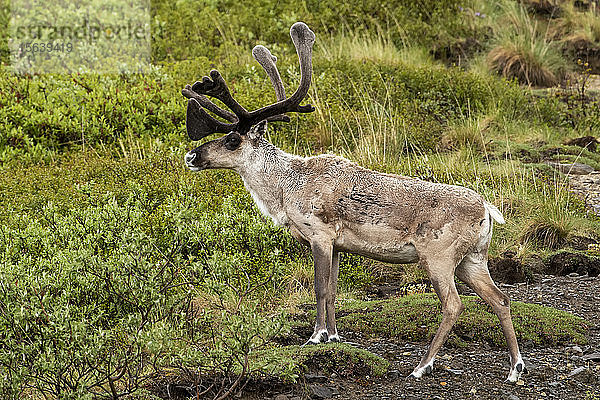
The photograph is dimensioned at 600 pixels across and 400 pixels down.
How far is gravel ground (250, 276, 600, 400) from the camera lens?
5480 mm

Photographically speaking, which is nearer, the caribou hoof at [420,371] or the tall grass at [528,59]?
the caribou hoof at [420,371]

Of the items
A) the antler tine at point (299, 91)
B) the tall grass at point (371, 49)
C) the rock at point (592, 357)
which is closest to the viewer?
the rock at point (592, 357)

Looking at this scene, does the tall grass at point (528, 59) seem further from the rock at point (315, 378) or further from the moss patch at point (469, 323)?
the rock at point (315, 378)

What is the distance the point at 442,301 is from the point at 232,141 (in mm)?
2051

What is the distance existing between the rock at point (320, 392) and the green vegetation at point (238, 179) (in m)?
0.21

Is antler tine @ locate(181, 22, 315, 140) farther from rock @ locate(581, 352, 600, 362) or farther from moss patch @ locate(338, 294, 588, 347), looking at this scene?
rock @ locate(581, 352, 600, 362)

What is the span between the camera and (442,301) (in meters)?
5.72

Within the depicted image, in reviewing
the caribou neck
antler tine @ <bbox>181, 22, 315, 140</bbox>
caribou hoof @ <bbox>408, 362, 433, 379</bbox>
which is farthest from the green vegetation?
antler tine @ <bbox>181, 22, 315, 140</bbox>

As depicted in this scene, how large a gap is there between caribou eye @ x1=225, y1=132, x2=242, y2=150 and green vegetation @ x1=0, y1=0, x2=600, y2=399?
2.69ft

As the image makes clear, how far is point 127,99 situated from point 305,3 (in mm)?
6680

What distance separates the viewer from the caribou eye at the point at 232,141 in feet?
20.7

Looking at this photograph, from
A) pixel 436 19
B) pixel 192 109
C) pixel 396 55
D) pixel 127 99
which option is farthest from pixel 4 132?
pixel 436 19

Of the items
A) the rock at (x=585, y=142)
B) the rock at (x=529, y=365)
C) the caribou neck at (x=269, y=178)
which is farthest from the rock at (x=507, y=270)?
the rock at (x=585, y=142)

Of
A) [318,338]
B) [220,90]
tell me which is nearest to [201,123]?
[220,90]
